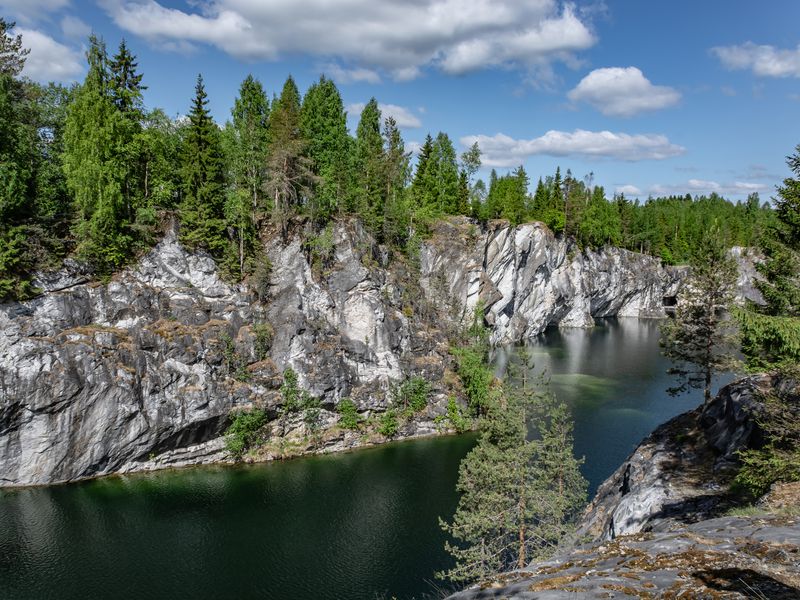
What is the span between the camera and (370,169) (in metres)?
59.8

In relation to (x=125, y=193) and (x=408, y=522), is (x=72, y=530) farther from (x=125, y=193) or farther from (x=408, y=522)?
(x=125, y=193)

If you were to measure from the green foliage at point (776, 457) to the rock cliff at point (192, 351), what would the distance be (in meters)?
34.0

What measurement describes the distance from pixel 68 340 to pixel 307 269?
21.3 m

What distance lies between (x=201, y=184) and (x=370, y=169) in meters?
21.1

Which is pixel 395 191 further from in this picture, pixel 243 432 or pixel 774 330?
pixel 774 330

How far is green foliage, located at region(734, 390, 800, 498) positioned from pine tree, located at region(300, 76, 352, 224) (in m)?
44.5

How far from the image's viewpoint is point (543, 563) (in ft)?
27.4

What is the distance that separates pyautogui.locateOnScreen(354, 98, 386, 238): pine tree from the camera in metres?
56.5

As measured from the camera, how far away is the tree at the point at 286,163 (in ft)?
162

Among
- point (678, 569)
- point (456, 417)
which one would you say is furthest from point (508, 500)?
point (456, 417)

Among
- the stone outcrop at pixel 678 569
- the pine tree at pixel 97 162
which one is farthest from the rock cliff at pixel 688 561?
the pine tree at pixel 97 162

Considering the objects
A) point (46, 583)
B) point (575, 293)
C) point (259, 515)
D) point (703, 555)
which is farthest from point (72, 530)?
point (575, 293)

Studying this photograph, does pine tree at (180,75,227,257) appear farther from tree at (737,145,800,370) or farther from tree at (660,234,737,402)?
tree at (737,145,800,370)

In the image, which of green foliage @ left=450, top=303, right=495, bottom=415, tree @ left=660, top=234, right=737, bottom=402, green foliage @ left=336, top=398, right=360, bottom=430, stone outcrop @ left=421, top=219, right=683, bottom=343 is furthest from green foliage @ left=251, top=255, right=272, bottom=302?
tree @ left=660, top=234, right=737, bottom=402
